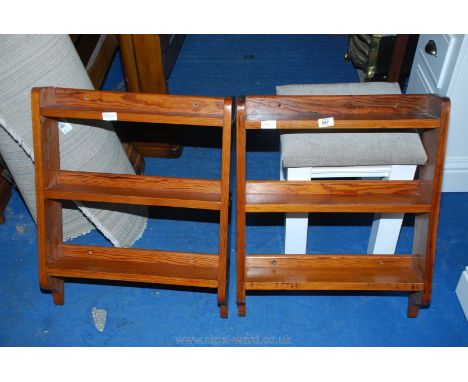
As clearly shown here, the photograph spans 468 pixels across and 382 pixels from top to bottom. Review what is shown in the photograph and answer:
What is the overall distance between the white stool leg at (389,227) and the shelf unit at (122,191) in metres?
0.64

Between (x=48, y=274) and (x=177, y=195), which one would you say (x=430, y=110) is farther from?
(x=48, y=274)

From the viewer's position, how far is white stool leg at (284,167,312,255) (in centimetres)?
197

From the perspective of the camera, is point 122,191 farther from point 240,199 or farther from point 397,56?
point 397,56

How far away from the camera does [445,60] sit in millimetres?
2176

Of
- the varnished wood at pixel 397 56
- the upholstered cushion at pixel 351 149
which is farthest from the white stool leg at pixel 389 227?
the varnished wood at pixel 397 56

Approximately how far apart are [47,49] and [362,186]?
1.26 metres

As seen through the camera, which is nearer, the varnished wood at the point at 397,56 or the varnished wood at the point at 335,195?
the varnished wood at the point at 335,195

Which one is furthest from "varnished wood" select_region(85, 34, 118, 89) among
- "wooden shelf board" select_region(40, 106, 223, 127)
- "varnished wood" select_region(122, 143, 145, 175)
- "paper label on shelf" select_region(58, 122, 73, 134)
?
"wooden shelf board" select_region(40, 106, 223, 127)

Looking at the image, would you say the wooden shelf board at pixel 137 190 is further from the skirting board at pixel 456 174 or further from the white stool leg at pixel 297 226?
the skirting board at pixel 456 174

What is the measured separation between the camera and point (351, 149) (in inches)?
75.3

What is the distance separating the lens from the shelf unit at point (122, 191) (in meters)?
1.75

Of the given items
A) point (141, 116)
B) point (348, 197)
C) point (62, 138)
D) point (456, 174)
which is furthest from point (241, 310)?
point (456, 174)

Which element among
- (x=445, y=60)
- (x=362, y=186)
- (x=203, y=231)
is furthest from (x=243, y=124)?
(x=445, y=60)

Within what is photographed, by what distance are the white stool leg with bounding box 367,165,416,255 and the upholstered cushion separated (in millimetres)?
62
